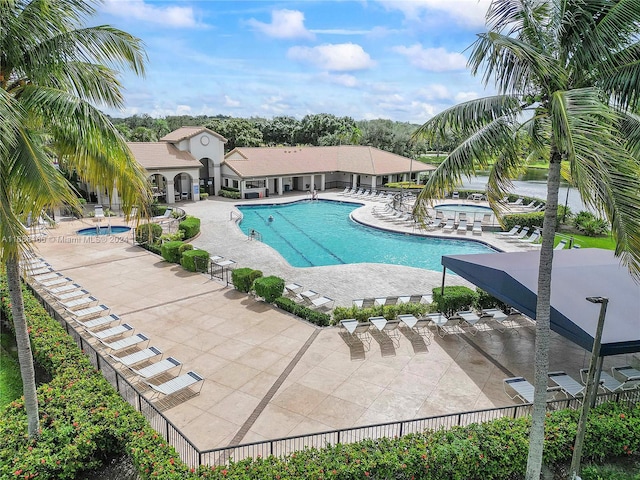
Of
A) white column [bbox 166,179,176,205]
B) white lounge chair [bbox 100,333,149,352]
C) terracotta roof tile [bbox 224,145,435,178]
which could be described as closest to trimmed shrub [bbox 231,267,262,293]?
white lounge chair [bbox 100,333,149,352]

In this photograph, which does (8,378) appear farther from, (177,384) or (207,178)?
(207,178)

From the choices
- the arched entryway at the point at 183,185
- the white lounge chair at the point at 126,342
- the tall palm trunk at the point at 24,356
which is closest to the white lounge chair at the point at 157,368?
the white lounge chair at the point at 126,342

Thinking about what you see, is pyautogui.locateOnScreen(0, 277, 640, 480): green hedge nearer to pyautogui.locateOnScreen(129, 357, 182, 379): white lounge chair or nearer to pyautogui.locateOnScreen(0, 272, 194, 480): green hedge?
pyautogui.locateOnScreen(0, 272, 194, 480): green hedge

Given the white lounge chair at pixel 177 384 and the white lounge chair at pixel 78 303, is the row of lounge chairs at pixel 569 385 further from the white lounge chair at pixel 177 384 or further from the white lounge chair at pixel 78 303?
the white lounge chair at pixel 78 303

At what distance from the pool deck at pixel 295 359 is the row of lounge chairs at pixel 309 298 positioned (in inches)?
34.1

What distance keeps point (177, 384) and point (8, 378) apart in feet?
15.9

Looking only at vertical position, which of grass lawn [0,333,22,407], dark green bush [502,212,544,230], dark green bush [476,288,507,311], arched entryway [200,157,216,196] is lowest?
grass lawn [0,333,22,407]

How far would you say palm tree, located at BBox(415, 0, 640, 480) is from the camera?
509 centimetres

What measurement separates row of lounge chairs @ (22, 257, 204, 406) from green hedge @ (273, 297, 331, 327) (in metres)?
4.46

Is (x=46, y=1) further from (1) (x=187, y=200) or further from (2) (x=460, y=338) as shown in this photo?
(1) (x=187, y=200)

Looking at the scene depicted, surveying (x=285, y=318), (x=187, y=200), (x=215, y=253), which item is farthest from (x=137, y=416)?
(x=187, y=200)

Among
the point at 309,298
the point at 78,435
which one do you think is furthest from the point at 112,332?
the point at 309,298

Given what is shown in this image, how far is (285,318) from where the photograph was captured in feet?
47.4

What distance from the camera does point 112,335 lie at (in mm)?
12406
